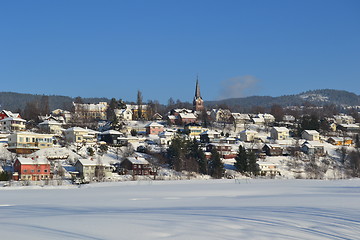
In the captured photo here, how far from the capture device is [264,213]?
36.1 ft

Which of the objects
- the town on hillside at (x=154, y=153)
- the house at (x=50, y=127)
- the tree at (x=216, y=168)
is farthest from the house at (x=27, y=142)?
the tree at (x=216, y=168)

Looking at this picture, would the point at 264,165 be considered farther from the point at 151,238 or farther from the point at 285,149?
the point at 151,238

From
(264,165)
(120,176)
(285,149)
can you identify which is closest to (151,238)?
(120,176)

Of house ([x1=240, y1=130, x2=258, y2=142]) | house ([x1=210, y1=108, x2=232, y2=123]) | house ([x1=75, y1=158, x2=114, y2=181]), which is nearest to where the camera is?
house ([x1=75, y1=158, x2=114, y2=181])

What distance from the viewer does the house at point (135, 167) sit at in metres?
41.1

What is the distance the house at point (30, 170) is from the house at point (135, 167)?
7436mm

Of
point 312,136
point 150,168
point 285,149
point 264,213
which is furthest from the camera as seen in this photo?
point 312,136

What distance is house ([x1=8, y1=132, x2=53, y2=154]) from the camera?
44.7m

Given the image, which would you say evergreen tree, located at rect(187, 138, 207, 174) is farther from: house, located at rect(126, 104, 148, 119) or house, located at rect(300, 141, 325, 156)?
house, located at rect(126, 104, 148, 119)

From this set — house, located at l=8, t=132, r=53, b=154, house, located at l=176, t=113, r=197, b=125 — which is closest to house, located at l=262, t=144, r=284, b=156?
house, located at l=176, t=113, r=197, b=125

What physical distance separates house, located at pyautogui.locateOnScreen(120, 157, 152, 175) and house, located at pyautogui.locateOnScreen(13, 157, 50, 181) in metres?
7.44

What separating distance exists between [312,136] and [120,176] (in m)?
38.3

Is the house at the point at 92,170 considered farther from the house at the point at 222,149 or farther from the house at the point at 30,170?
the house at the point at 222,149

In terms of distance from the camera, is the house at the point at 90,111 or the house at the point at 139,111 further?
the house at the point at 139,111
